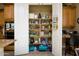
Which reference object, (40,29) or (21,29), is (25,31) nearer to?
(21,29)

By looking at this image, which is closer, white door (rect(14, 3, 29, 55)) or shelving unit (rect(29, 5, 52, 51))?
white door (rect(14, 3, 29, 55))

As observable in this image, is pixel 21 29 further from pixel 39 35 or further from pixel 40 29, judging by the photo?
pixel 40 29

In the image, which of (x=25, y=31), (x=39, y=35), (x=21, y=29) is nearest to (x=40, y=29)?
(x=39, y=35)

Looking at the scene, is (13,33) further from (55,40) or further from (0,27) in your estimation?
(55,40)

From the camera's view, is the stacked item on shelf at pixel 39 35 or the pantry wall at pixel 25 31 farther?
the stacked item on shelf at pixel 39 35

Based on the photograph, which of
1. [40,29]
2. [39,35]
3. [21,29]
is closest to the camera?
[21,29]

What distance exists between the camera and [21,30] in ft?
7.84

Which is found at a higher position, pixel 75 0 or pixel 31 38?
pixel 75 0

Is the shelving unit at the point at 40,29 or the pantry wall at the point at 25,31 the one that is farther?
the shelving unit at the point at 40,29

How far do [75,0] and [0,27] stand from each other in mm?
1656

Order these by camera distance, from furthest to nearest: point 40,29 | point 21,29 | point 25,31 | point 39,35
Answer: point 40,29 → point 39,35 → point 25,31 → point 21,29

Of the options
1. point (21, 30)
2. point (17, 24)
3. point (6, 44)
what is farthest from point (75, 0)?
point (6, 44)

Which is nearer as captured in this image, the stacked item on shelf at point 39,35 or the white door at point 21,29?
the white door at point 21,29

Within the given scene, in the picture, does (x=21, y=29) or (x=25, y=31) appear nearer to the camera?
(x=21, y=29)
